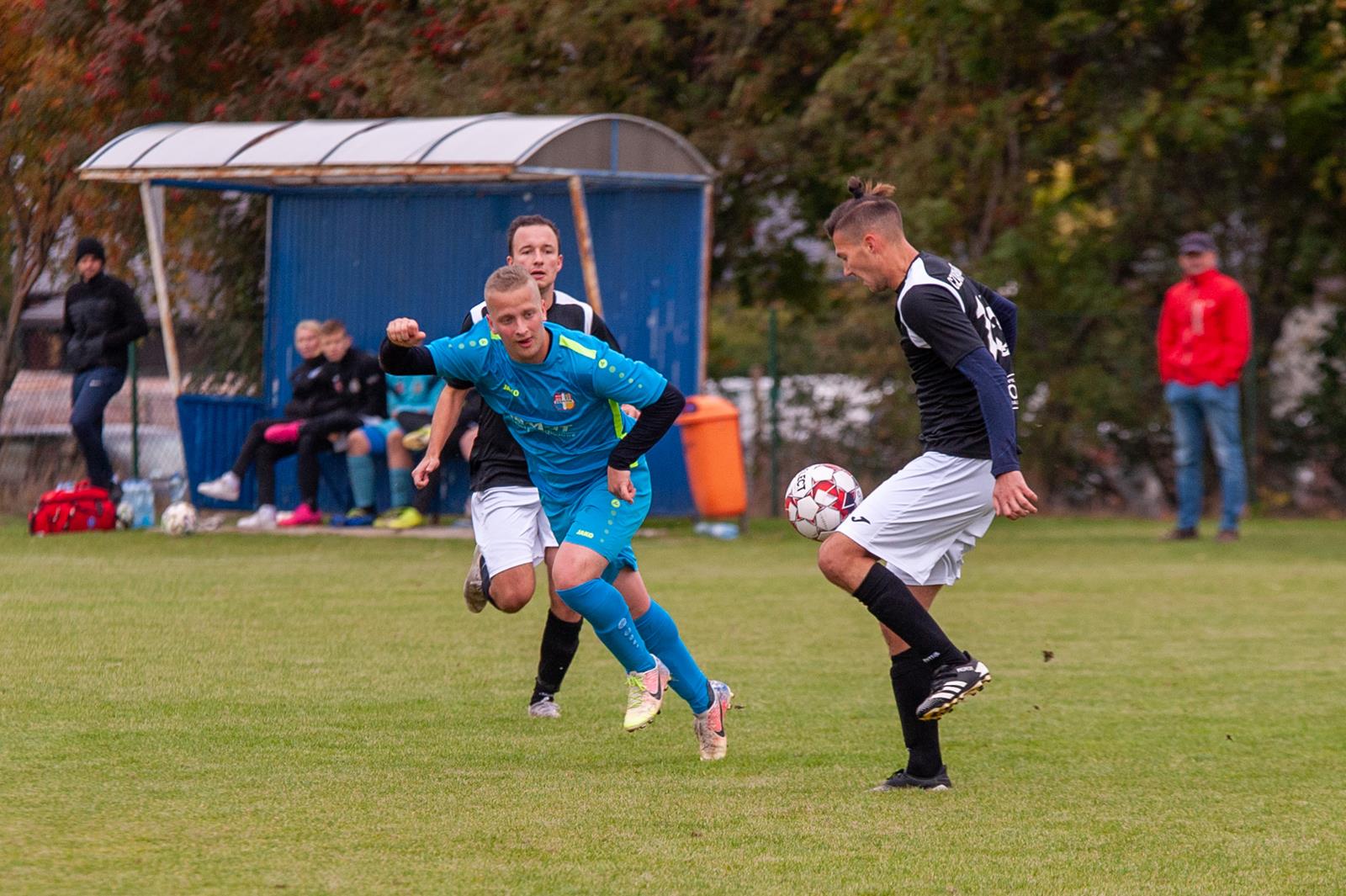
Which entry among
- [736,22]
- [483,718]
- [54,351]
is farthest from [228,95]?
[483,718]

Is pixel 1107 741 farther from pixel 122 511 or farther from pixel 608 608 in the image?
pixel 122 511

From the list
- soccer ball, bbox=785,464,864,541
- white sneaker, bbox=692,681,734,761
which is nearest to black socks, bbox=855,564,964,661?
soccer ball, bbox=785,464,864,541

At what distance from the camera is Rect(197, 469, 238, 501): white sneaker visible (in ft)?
47.0

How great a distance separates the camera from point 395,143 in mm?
13531

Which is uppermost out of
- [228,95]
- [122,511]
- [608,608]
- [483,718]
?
[228,95]

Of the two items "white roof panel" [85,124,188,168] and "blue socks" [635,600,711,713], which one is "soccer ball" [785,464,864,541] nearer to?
"blue socks" [635,600,711,713]

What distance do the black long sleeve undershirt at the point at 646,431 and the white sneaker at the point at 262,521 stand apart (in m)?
8.36

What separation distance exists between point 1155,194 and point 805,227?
3.25 meters

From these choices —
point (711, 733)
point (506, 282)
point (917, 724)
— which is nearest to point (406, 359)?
point (506, 282)

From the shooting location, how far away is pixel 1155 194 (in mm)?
16953

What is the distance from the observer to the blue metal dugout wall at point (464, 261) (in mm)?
14719

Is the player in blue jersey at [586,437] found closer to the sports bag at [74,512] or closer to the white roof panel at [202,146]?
the sports bag at [74,512]

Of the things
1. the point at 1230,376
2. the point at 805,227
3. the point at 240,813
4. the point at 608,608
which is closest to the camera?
the point at 240,813

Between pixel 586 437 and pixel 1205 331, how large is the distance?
8129mm
